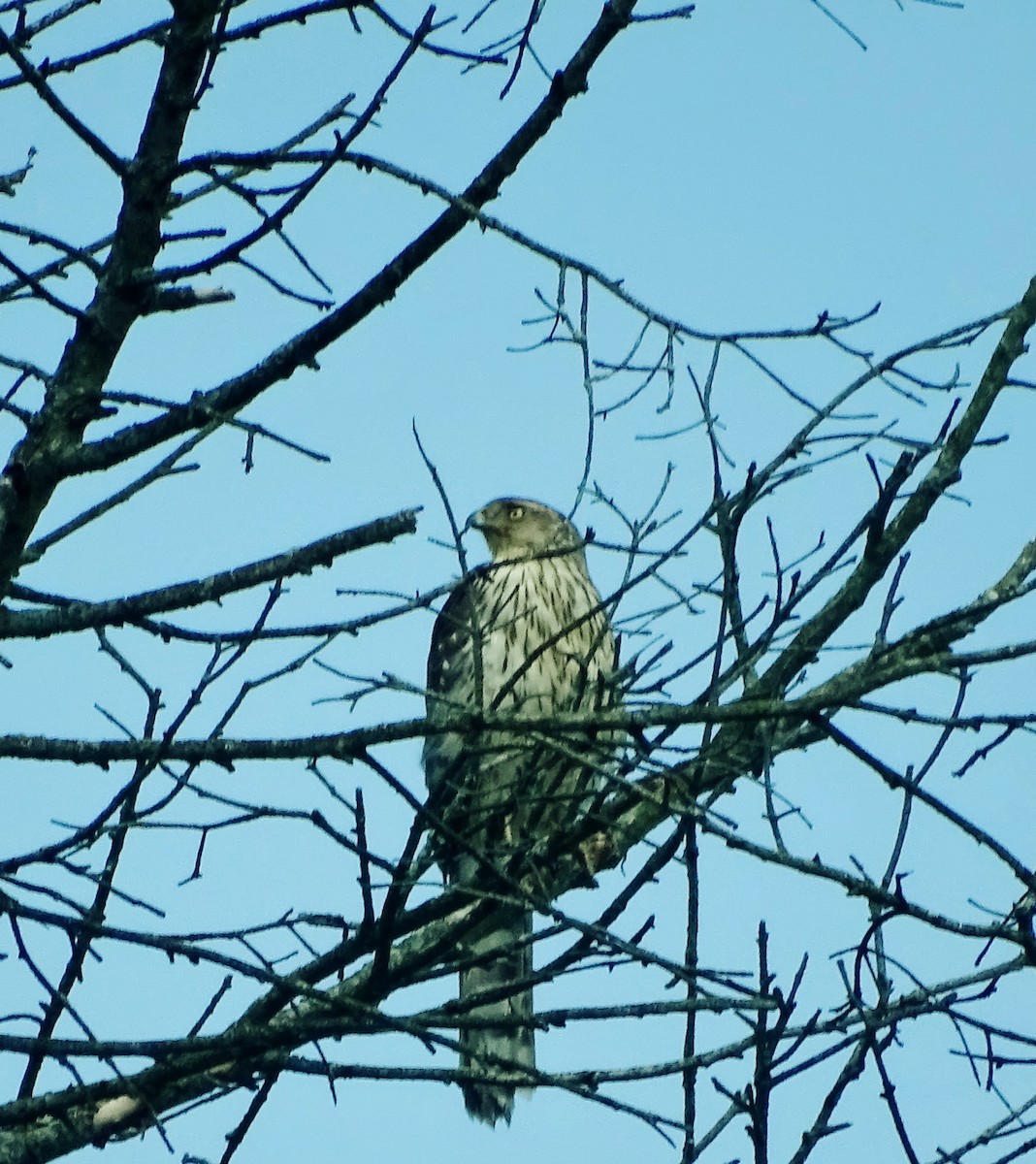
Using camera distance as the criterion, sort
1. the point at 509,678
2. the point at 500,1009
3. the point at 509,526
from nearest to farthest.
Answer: the point at 509,678
the point at 500,1009
the point at 509,526

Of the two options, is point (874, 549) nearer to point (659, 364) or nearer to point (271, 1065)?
point (659, 364)

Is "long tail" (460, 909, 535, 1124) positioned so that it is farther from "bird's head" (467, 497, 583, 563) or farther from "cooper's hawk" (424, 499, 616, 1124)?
"bird's head" (467, 497, 583, 563)

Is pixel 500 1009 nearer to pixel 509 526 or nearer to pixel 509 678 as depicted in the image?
pixel 509 678

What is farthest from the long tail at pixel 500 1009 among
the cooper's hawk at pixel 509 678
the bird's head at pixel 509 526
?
the bird's head at pixel 509 526

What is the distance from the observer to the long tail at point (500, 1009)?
416 cm

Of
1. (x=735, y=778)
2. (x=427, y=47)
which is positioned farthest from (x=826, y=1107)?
(x=427, y=47)

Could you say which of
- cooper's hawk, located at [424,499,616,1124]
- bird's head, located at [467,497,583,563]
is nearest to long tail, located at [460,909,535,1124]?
cooper's hawk, located at [424,499,616,1124]

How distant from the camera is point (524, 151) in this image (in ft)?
9.33

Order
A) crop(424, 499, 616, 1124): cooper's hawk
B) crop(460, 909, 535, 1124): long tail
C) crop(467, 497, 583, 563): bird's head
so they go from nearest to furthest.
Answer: crop(460, 909, 535, 1124): long tail, crop(424, 499, 616, 1124): cooper's hawk, crop(467, 497, 583, 563): bird's head

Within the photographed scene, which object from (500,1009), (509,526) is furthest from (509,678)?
(509,526)

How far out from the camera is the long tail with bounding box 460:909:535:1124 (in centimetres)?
416

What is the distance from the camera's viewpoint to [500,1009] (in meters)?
6.39

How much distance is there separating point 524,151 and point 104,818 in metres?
1.60

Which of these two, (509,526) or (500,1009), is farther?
(509,526)
